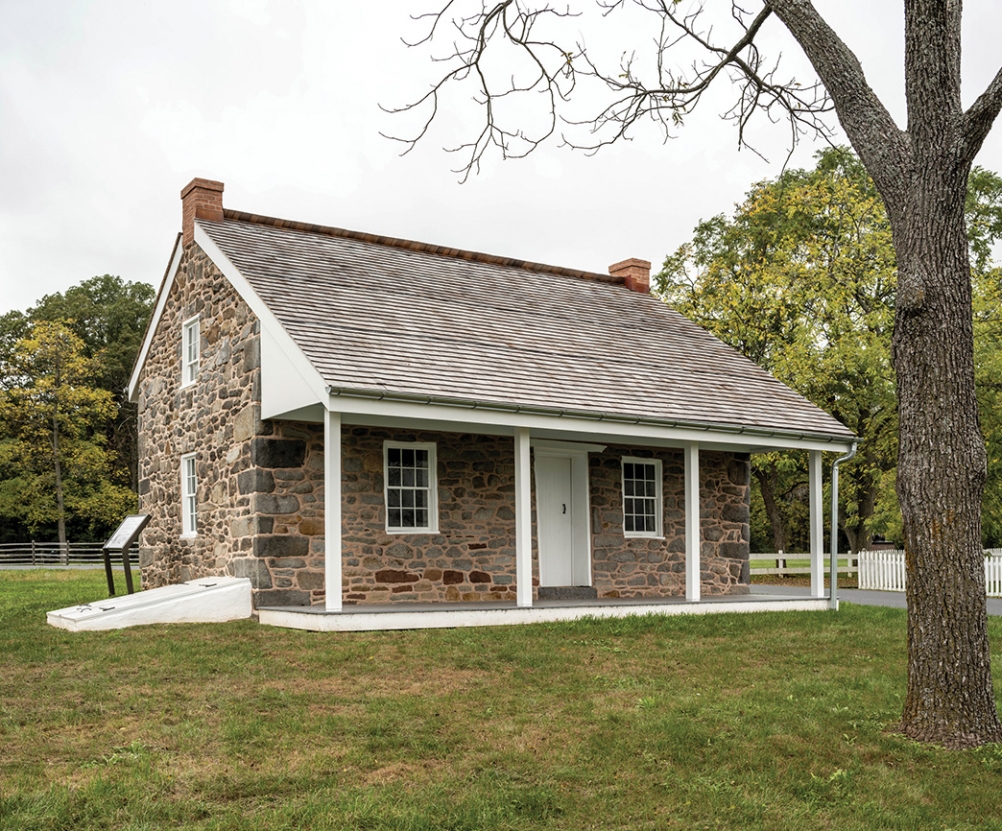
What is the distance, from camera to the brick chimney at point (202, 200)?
52.3 feet

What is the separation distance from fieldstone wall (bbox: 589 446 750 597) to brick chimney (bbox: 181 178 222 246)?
701 cm

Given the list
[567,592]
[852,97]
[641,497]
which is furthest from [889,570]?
[852,97]

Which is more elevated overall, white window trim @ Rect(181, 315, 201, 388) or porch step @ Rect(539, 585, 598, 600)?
white window trim @ Rect(181, 315, 201, 388)

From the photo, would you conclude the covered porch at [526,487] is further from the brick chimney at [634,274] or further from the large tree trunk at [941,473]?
the large tree trunk at [941,473]

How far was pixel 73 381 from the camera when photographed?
138 feet

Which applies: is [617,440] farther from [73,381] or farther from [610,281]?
[73,381]

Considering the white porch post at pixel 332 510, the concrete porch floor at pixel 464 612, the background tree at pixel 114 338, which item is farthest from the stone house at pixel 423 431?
the background tree at pixel 114 338

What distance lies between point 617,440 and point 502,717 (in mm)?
8206

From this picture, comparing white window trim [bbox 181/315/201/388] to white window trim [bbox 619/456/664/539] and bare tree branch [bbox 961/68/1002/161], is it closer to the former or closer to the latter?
white window trim [bbox 619/456/664/539]

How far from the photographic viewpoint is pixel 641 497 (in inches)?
664

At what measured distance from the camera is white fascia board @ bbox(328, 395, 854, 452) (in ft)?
40.0

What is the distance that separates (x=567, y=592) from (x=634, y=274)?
7.81 meters

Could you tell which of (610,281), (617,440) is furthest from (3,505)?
(617,440)

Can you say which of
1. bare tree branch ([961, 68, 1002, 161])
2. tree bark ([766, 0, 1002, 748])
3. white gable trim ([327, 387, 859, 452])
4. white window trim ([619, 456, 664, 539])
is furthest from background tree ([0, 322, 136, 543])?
bare tree branch ([961, 68, 1002, 161])
